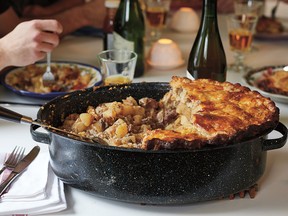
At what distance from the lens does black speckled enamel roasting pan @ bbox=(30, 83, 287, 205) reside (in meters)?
1.20

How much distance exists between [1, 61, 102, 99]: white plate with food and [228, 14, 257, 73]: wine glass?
55cm

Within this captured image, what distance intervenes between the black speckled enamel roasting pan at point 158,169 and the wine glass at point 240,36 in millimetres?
1021

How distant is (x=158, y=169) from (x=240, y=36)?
1.20 m

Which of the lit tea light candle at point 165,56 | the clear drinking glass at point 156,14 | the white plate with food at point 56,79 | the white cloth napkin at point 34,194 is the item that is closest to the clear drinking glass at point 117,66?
the white plate with food at point 56,79

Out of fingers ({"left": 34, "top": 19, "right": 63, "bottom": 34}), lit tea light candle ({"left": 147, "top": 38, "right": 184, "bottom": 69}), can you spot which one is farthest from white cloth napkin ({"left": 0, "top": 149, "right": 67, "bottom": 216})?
lit tea light candle ({"left": 147, "top": 38, "right": 184, "bottom": 69})

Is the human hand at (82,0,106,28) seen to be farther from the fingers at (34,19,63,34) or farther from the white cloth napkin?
the white cloth napkin

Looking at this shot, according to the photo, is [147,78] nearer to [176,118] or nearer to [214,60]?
[214,60]

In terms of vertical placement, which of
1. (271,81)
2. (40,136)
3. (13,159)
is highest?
(40,136)

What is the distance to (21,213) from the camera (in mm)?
1235

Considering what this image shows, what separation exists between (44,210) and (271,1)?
10.7 ft

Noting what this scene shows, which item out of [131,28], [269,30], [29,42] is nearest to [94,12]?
[131,28]

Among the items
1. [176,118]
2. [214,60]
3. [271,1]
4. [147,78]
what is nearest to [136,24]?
[147,78]

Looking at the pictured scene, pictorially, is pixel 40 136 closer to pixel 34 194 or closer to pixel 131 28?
pixel 34 194

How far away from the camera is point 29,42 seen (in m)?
1.84
